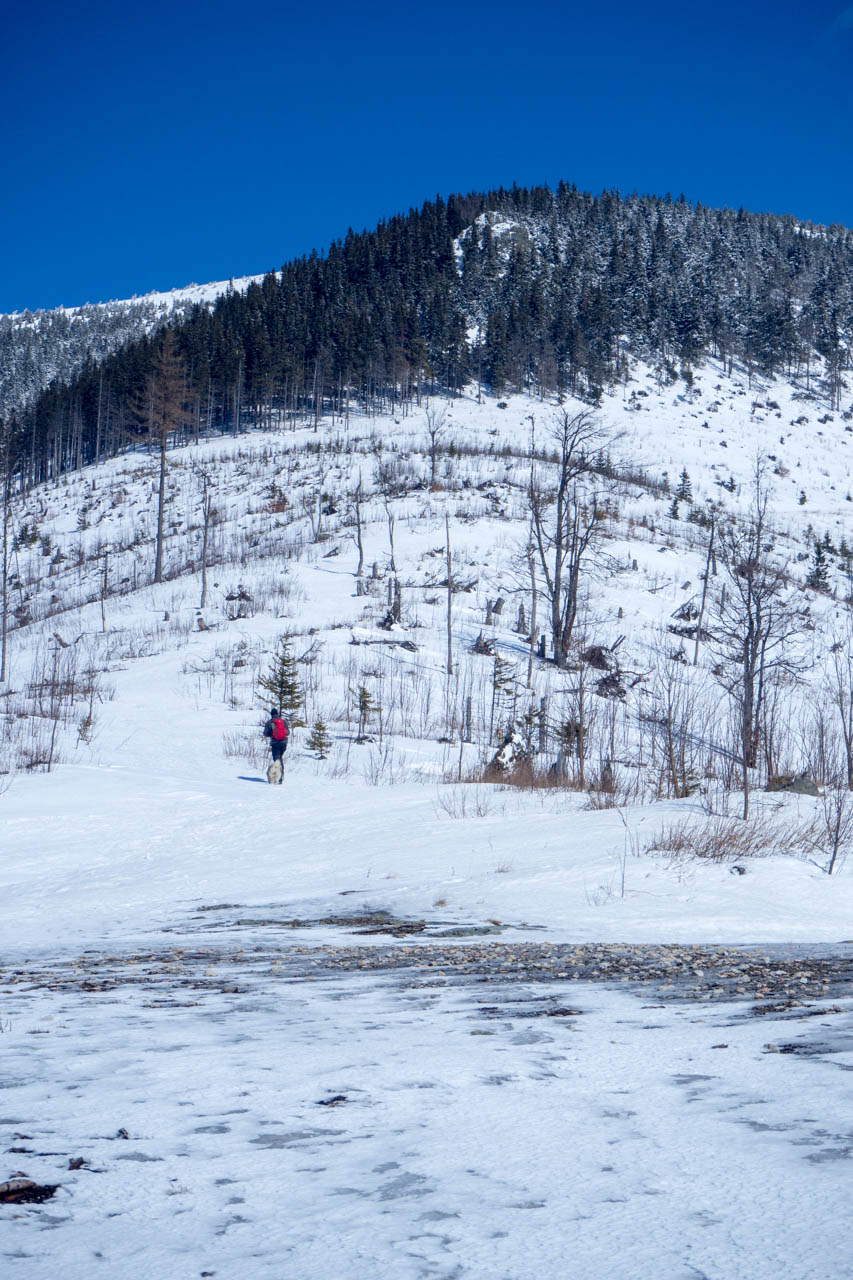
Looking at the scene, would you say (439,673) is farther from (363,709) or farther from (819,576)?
(819,576)

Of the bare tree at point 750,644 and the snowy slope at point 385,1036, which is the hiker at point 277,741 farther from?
the bare tree at point 750,644

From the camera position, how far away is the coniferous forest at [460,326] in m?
82.4

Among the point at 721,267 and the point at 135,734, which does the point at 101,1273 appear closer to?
the point at 135,734

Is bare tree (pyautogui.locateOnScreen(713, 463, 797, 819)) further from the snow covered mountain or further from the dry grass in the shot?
the dry grass

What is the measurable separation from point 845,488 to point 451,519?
3623cm

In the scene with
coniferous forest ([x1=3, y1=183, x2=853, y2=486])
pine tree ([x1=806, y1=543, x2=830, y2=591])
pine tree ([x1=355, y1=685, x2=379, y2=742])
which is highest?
coniferous forest ([x1=3, y1=183, x2=853, y2=486])

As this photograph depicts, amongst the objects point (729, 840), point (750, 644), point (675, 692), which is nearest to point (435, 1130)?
point (729, 840)

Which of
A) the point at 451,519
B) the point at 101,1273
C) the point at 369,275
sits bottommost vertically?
the point at 101,1273

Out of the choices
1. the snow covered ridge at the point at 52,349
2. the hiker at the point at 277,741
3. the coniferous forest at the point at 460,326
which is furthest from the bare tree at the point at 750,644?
the snow covered ridge at the point at 52,349

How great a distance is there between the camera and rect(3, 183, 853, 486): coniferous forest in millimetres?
82438

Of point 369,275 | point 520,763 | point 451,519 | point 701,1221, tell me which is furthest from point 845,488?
point 701,1221

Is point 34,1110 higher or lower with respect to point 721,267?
lower

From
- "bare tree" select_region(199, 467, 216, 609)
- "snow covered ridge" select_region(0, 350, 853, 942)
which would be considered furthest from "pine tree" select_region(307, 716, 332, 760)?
"bare tree" select_region(199, 467, 216, 609)

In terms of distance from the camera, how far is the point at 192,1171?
6.21 feet
